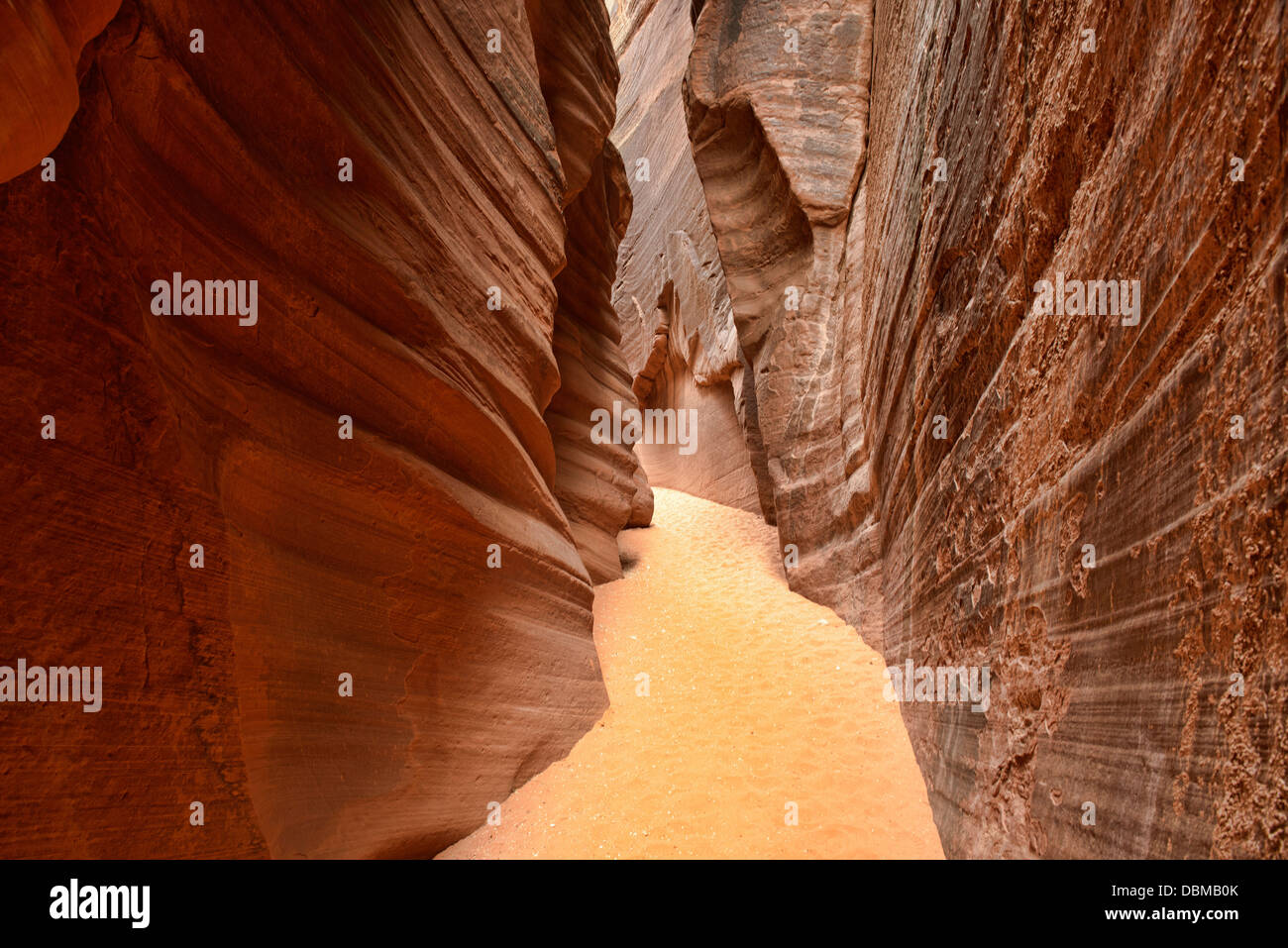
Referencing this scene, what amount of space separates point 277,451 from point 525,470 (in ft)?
7.53

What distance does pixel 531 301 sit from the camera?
6016 mm

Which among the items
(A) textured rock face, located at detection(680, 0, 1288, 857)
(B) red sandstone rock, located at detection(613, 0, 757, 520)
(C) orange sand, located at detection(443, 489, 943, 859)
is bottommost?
(C) orange sand, located at detection(443, 489, 943, 859)

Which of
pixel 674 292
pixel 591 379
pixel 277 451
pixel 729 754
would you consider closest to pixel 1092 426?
pixel 729 754

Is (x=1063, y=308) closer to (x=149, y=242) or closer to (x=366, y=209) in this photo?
(x=366, y=209)

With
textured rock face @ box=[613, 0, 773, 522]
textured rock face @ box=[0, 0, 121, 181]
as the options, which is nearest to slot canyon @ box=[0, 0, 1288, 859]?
textured rock face @ box=[0, 0, 121, 181]

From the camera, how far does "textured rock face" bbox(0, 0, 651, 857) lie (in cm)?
264

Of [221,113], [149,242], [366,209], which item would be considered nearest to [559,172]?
[366,209]

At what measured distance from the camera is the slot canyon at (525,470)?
1.88m

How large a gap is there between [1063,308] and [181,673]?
4138 millimetres

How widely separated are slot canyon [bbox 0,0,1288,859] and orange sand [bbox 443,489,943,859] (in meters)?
0.04

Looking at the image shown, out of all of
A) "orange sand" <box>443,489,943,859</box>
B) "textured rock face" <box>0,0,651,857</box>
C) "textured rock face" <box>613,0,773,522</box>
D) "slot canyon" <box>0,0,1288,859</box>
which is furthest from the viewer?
"textured rock face" <box>613,0,773,522</box>

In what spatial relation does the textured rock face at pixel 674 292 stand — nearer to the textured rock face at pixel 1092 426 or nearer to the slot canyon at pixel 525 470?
the slot canyon at pixel 525 470

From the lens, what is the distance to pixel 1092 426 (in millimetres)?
2500

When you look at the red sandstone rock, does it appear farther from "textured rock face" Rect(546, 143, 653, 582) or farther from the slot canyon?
the slot canyon
